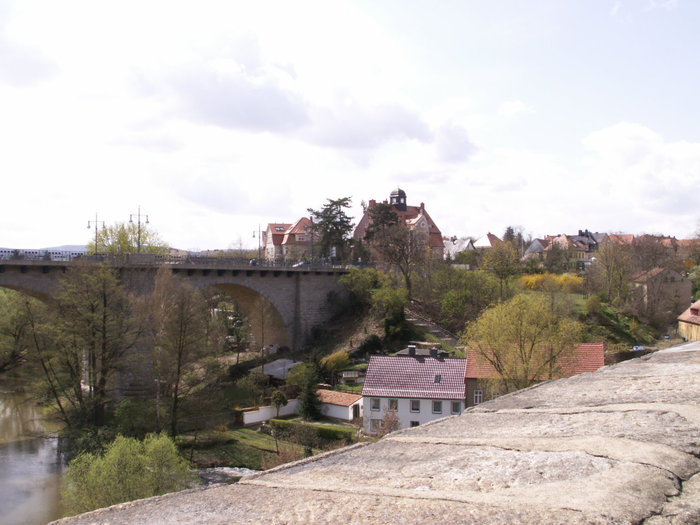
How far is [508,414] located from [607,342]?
1441 inches

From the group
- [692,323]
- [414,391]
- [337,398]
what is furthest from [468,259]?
[414,391]

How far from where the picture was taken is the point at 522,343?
20.1 meters

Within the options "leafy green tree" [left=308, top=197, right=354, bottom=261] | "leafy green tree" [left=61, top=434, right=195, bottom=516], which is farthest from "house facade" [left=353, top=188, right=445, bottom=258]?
"leafy green tree" [left=61, top=434, right=195, bottom=516]

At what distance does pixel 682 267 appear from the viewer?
173 ft

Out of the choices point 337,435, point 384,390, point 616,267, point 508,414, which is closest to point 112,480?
point 337,435

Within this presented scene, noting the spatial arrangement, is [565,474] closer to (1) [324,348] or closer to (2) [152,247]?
(1) [324,348]

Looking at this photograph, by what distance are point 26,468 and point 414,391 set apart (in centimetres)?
1535

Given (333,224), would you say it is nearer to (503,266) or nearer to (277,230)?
(503,266)

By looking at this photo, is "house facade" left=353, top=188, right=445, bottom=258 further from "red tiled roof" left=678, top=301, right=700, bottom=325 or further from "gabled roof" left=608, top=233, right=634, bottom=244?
"red tiled roof" left=678, top=301, right=700, bottom=325

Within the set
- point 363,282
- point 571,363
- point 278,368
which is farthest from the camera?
point 363,282

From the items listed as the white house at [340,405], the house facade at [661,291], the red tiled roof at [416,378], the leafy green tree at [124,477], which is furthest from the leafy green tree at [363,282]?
the leafy green tree at [124,477]

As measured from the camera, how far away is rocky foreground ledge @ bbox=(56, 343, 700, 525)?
75.3 inches

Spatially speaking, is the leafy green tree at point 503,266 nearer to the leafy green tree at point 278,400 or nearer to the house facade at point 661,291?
the house facade at point 661,291

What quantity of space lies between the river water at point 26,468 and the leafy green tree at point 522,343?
49.2 feet
